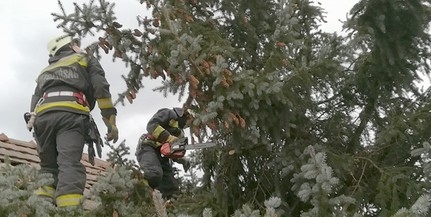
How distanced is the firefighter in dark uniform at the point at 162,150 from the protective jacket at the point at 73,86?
0.98 m

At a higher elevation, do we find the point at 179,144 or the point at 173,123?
the point at 173,123

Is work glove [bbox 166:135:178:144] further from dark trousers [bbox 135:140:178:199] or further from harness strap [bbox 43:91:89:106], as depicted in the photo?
harness strap [bbox 43:91:89:106]

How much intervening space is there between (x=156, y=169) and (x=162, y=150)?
0.19 metres

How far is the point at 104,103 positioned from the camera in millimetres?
5176

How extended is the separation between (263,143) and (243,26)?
Answer: 0.87 meters

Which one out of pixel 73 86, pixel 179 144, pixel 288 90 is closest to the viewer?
pixel 288 90

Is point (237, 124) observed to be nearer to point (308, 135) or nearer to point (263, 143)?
point (263, 143)

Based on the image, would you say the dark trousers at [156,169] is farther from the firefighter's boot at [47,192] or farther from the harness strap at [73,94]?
the firefighter's boot at [47,192]

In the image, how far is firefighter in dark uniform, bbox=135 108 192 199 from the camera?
6.16m

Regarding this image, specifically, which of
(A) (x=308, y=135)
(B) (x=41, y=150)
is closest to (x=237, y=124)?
(A) (x=308, y=135)

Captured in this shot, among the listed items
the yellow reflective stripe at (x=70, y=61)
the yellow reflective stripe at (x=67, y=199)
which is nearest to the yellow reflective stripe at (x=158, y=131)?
the yellow reflective stripe at (x=70, y=61)

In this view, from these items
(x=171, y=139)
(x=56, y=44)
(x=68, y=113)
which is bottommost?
(x=171, y=139)

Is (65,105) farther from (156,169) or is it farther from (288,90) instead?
(288,90)

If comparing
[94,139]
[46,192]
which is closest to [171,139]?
[94,139]
